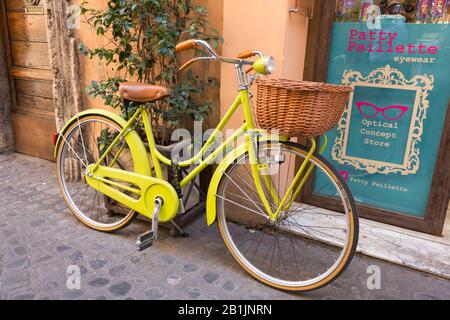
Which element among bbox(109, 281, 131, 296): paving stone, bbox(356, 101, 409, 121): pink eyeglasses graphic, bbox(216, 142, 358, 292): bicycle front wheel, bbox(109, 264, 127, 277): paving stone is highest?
bbox(356, 101, 409, 121): pink eyeglasses graphic

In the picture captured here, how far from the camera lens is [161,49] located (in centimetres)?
290

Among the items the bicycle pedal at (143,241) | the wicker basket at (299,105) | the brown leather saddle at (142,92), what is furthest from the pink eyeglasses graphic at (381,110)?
the bicycle pedal at (143,241)

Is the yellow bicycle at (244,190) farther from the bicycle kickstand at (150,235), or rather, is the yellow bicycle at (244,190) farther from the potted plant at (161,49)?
the potted plant at (161,49)

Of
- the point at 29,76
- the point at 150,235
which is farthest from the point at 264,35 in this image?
the point at 29,76

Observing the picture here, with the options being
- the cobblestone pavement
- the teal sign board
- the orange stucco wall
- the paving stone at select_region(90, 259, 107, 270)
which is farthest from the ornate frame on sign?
the paving stone at select_region(90, 259, 107, 270)

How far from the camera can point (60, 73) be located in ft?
13.2

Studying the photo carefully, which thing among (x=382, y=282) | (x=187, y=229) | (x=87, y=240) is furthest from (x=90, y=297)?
(x=382, y=282)

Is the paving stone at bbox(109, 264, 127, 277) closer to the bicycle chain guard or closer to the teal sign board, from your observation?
the bicycle chain guard

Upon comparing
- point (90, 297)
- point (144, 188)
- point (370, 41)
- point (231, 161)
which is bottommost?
point (90, 297)

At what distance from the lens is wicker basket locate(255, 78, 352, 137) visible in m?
1.95

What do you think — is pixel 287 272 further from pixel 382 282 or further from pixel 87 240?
pixel 87 240

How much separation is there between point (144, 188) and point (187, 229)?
636mm

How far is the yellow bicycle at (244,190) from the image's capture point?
2.30 meters

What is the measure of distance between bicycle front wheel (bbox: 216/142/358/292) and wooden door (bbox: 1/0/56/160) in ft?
9.27
